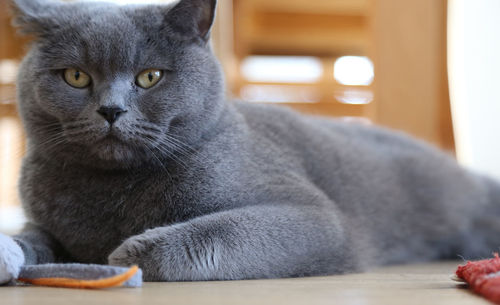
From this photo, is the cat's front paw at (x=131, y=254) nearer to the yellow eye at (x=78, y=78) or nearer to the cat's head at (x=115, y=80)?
the cat's head at (x=115, y=80)

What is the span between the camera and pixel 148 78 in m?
1.24

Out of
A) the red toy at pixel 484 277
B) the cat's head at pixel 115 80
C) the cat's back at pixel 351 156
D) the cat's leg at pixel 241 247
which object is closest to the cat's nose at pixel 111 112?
the cat's head at pixel 115 80

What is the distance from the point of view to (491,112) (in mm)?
2348

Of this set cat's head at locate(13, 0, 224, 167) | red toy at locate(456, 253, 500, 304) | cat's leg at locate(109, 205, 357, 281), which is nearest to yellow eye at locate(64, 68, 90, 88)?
cat's head at locate(13, 0, 224, 167)

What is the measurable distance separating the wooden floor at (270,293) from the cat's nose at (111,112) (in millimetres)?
313

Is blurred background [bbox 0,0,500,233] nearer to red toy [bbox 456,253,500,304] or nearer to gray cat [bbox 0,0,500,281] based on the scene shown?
gray cat [bbox 0,0,500,281]

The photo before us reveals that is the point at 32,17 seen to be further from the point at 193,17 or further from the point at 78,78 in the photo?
the point at 193,17

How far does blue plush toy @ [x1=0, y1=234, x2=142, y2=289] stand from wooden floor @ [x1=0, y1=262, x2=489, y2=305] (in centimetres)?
2

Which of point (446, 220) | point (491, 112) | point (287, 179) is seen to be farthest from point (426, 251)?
point (491, 112)

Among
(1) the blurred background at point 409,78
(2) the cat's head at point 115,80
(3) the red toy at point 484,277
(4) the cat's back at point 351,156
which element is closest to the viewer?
(3) the red toy at point 484,277

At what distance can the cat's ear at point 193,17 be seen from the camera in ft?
4.20

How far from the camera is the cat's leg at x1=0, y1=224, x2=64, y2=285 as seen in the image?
109 centimetres

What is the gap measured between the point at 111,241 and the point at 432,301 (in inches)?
25.7

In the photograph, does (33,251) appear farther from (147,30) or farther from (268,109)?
(268,109)
